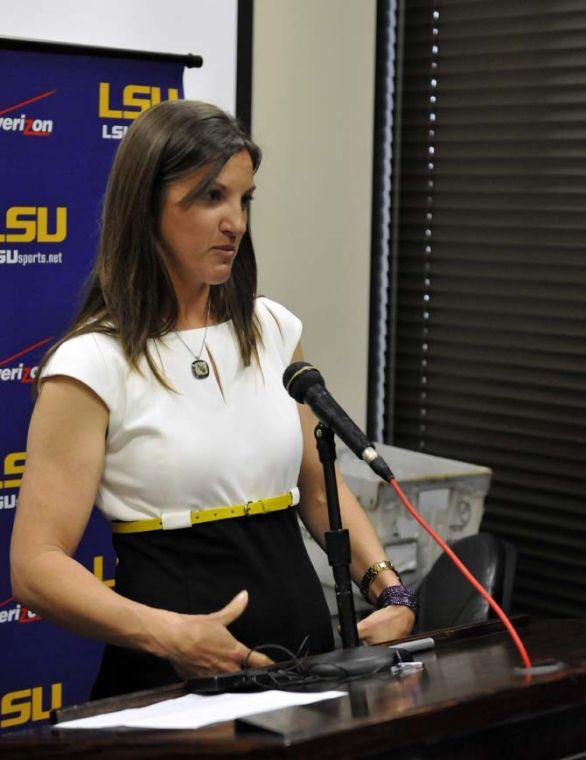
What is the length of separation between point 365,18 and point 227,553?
232cm

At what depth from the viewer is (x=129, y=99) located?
8.37 feet

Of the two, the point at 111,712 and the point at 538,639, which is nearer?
the point at 111,712

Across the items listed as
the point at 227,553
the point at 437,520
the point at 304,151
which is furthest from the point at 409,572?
the point at 227,553

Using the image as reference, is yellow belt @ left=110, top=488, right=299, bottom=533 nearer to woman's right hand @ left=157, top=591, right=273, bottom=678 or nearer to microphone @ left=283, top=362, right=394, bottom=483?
woman's right hand @ left=157, top=591, right=273, bottom=678

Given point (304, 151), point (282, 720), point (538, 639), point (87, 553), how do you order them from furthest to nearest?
point (304, 151), point (87, 553), point (538, 639), point (282, 720)

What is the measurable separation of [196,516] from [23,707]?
948 mm

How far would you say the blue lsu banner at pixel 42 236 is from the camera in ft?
7.88

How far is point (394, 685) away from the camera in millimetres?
1258

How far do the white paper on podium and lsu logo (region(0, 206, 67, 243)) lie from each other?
133 cm

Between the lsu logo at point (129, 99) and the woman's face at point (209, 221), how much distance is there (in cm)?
76

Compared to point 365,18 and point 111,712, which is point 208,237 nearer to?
point 111,712

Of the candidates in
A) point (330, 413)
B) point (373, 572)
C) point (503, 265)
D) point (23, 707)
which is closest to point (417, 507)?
point (503, 265)

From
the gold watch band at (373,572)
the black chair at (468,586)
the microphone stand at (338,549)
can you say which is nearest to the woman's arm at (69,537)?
the microphone stand at (338,549)

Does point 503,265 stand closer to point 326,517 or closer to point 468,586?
point 468,586
